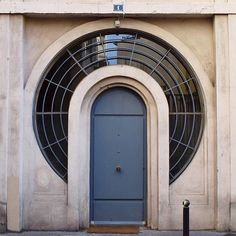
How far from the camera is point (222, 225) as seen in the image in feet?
28.4

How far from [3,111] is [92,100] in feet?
5.48

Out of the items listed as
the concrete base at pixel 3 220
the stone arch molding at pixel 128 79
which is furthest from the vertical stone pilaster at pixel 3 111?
the stone arch molding at pixel 128 79

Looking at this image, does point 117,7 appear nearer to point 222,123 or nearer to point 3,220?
point 222,123

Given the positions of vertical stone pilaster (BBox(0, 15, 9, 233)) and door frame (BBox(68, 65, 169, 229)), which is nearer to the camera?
vertical stone pilaster (BBox(0, 15, 9, 233))

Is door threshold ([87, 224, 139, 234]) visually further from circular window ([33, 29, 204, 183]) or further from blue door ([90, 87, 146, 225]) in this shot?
circular window ([33, 29, 204, 183])

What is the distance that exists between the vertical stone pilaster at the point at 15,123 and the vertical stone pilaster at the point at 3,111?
65 mm

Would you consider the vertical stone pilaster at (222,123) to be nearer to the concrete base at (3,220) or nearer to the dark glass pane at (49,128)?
the dark glass pane at (49,128)

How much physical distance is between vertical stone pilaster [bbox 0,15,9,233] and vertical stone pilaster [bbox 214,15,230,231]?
380 centimetres

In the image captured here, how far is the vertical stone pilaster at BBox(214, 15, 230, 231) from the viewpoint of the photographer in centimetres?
867

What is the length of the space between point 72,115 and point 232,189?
3.19m

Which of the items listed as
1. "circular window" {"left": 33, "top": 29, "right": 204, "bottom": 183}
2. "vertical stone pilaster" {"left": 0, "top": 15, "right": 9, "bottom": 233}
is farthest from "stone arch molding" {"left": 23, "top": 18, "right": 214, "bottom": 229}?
"vertical stone pilaster" {"left": 0, "top": 15, "right": 9, "bottom": 233}

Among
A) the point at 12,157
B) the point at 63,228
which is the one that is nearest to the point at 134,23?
the point at 12,157

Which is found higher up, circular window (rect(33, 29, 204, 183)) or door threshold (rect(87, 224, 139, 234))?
circular window (rect(33, 29, 204, 183))

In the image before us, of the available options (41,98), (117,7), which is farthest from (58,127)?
(117,7)
